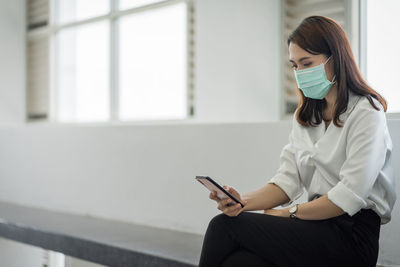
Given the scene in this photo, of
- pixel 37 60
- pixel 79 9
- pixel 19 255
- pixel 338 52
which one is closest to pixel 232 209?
pixel 338 52

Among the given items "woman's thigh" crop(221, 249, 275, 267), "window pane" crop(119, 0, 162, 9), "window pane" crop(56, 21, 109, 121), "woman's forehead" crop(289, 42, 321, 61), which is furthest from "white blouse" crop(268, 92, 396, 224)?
"window pane" crop(56, 21, 109, 121)

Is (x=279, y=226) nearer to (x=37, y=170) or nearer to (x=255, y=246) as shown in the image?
(x=255, y=246)

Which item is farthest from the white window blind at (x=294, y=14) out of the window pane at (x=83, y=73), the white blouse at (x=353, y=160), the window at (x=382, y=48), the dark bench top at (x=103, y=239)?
the window pane at (x=83, y=73)

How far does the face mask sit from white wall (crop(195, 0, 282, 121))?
1252 millimetres

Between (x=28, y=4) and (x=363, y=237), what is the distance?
4946 millimetres

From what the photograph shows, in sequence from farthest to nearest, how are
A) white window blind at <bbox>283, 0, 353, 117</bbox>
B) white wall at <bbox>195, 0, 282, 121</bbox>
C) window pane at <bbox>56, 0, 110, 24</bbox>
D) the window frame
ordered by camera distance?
1. window pane at <bbox>56, 0, 110, 24</bbox>
2. white wall at <bbox>195, 0, 282, 121</bbox>
3. white window blind at <bbox>283, 0, 353, 117</bbox>
4. the window frame

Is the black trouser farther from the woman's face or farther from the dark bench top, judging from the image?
the dark bench top

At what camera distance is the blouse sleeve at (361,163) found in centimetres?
148

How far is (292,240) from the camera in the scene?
4.99ft

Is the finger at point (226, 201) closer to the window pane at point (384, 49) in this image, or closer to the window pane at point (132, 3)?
the window pane at point (384, 49)

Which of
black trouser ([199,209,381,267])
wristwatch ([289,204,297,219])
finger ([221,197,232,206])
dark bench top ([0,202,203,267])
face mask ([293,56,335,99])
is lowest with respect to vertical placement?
dark bench top ([0,202,203,267])

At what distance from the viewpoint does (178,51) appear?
381 cm

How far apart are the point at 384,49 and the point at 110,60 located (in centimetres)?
263

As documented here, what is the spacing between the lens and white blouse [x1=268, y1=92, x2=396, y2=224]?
4.86 ft
